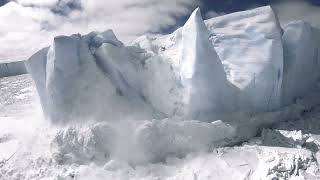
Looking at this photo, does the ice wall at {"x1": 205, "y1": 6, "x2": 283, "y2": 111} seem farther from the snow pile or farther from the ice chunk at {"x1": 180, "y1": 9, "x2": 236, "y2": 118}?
the snow pile

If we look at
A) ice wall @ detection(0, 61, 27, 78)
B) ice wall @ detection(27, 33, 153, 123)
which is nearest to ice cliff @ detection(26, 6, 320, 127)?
ice wall @ detection(27, 33, 153, 123)

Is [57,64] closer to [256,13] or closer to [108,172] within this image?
[108,172]

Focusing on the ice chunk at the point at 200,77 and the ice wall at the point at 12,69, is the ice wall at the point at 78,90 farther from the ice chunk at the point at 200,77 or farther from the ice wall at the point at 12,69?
the ice wall at the point at 12,69

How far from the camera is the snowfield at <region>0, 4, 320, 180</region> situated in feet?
26.9

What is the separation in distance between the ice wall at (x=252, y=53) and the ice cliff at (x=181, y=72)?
0.08ft

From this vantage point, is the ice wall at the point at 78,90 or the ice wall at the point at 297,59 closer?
the ice wall at the point at 78,90

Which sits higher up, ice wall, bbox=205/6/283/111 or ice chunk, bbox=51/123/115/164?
ice wall, bbox=205/6/283/111

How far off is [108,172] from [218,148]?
2480 mm

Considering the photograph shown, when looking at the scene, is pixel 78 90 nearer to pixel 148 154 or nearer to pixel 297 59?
pixel 148 154

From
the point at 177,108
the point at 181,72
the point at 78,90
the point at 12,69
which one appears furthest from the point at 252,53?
the point at 12,69

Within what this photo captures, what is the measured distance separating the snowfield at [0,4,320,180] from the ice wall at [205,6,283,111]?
26mm

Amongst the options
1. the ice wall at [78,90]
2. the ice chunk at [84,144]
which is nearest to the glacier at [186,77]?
the ice wall at [78,90]

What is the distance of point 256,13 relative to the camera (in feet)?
36.6

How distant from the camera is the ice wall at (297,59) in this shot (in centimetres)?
1103
